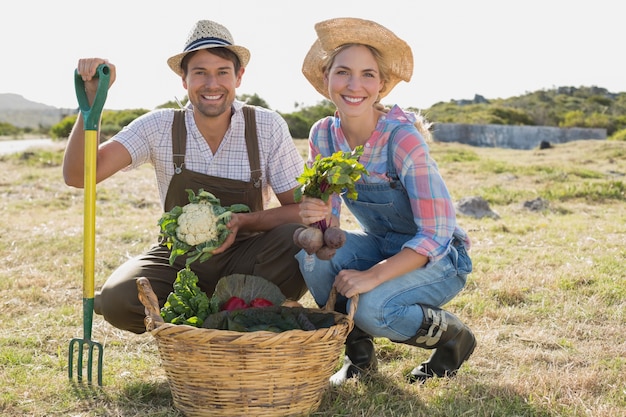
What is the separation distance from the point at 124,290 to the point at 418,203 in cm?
148

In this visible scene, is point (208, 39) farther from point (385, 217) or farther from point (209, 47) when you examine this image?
point (385, 217)

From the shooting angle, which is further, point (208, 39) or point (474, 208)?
point (474, 208)

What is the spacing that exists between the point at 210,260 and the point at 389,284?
1.11 meters

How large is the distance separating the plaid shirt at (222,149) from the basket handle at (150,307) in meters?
1.02

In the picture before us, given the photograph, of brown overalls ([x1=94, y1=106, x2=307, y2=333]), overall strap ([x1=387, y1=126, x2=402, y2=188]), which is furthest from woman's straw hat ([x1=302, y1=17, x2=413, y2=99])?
brown overalls ([x1=94, y1=106, x2=307, y2=333])

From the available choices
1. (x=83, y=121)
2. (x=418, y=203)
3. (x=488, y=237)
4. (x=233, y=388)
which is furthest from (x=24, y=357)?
(x=488, y=237)

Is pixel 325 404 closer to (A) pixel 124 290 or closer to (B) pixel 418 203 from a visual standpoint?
(B) pixel 418 203

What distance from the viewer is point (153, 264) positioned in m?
3.64

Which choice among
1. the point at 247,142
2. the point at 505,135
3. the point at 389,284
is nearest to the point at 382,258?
the point at 389,284

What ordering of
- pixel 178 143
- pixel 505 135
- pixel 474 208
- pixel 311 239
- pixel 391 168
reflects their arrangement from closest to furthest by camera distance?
1. pixel 311 239
2. pixel 391 168
3. pixel 178 143
4. pixel 474 208
5. pixel 505 135

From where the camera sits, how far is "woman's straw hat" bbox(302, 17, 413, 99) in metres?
3.15

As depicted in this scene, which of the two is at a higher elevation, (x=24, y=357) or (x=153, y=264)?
(x=153, y=264)

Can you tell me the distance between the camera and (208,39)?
3.58 metres

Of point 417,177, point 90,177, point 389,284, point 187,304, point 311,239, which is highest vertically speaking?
point 417,177
